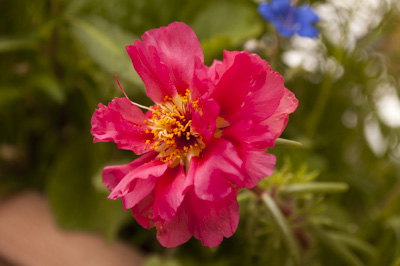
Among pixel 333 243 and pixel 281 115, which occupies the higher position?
pixel 281 115

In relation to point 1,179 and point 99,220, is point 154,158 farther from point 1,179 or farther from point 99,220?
point 1,179

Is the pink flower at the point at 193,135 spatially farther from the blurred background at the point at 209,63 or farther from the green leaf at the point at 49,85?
the green leaf at the point at 49,85

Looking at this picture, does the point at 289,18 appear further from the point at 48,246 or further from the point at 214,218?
the point at 48,246

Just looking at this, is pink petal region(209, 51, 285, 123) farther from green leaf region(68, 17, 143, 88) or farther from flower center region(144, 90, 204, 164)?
green leaf region(68, 17, 143, 88)

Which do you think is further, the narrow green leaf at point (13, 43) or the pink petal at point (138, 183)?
the narrow green leaf at point (13, 43)

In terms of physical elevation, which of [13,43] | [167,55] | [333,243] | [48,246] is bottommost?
[48,246]

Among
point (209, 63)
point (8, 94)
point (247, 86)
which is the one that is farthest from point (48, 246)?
point (247, 86)

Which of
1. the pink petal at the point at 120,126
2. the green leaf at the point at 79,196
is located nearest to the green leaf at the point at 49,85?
the green leaf at the point at 79,196

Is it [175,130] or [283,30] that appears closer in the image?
[175,130]
